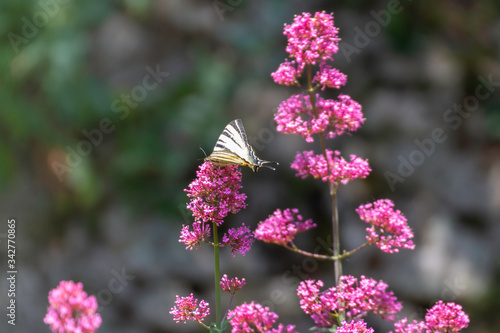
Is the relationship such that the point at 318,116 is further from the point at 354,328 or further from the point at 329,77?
the point at 354,328

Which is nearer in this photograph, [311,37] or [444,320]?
[444,320]

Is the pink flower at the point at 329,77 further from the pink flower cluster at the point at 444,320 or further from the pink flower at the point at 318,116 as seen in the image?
the pink flower cluster at the point at 444,320

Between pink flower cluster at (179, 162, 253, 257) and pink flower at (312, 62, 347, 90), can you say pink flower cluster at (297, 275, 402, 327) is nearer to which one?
pink flower cluster at (179, 162, 253, 257)

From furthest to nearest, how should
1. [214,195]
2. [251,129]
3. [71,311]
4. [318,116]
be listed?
[251,129], [318,116], [214,195], [71,311]

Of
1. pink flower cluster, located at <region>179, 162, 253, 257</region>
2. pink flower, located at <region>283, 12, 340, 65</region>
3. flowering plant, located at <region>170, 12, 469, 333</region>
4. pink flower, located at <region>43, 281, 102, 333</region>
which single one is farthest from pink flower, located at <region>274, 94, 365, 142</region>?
pink flower, located at <region>43, 281, 102, 333</region>

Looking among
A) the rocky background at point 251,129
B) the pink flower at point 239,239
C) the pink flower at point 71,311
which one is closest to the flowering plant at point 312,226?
the pink flower at point 239,239

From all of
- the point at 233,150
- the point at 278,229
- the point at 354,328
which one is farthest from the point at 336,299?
the point at 233,150
